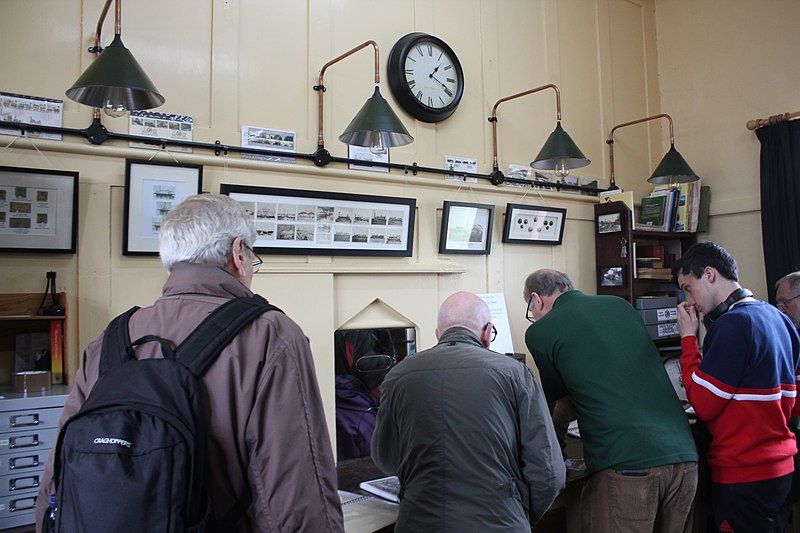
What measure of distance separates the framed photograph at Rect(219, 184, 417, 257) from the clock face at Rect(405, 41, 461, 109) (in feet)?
2.16

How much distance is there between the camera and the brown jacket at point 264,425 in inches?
47.5

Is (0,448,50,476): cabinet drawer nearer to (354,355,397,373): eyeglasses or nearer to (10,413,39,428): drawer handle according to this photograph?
(10,413,39,428): drawer handle

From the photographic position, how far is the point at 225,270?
4.57ft

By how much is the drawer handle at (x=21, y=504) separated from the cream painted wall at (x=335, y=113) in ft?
1.91

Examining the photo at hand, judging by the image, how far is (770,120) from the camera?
13.7 feet

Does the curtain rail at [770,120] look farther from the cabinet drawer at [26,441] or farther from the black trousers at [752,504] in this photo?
the cabinet drawer at [26,441]

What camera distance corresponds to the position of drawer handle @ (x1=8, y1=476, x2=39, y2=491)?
6.86ft

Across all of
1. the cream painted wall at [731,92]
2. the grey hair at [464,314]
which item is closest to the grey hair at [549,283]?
the grey hair at [464,314]

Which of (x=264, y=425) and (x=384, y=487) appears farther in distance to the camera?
(x=384, y=487)

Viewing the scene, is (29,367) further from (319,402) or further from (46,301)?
(319,402)

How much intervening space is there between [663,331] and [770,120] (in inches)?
62.6

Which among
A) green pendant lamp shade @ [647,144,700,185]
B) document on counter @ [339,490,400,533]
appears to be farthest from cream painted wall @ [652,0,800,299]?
document on counter @ [339,490,400,533]

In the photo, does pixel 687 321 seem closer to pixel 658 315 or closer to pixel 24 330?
pixel 658 315

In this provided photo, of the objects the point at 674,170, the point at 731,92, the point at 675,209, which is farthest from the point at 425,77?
the point at 731,92
